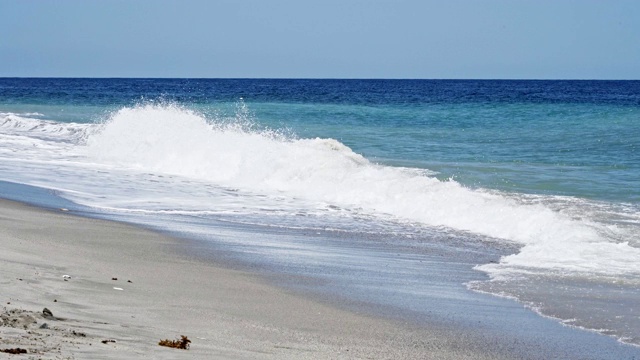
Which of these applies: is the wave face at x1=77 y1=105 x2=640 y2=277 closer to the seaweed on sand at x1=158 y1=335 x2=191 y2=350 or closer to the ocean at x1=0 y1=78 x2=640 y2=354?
the ocean at x1=0 y1=78 x2=640 y2=354

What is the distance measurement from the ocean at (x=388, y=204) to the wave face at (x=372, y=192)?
0.04 meters

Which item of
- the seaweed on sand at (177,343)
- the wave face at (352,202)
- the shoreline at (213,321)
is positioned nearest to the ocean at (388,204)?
the wave face at (352,202)

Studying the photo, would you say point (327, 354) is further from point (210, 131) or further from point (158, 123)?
point (158, 123)

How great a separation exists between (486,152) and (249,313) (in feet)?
55.8

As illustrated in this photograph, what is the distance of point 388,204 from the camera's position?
44.3 ft

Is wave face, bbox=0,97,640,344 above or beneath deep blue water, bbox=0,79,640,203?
beneath

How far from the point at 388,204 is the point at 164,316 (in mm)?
7771

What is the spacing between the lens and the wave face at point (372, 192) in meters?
9.47

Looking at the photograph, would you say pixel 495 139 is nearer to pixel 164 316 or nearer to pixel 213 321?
pixel 213 321

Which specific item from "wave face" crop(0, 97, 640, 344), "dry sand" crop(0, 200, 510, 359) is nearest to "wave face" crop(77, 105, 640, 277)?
"wave face" crop(0, 97, 640, 344)

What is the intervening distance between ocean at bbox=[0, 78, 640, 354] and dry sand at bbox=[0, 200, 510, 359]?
A: 60cm

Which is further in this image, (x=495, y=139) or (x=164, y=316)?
(x=495, y=139)

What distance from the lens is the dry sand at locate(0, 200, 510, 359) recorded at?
16.2 feet

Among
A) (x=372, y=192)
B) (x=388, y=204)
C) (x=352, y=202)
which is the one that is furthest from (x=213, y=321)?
(x=372, y=192)
